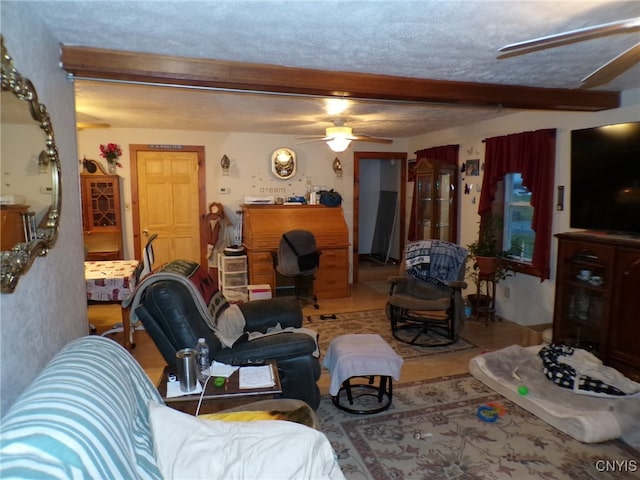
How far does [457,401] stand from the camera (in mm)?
2879

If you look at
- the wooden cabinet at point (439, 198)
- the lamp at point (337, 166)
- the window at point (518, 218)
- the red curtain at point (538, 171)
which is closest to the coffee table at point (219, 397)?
the red curtain at point (538, 171)

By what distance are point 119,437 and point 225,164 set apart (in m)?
4.68

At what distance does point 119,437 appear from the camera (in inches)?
49.8

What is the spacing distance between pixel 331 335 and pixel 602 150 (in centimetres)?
280

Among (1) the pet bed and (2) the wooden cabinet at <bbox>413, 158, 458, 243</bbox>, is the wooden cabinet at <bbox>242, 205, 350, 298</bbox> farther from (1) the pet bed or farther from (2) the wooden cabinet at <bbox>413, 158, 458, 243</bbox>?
(1) the pet bed

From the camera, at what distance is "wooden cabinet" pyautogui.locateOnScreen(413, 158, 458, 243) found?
5.25 meters

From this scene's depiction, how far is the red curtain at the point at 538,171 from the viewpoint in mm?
3963

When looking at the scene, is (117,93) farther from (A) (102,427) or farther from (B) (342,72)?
(A) (102,427)

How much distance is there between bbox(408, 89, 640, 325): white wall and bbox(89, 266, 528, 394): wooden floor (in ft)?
0.81

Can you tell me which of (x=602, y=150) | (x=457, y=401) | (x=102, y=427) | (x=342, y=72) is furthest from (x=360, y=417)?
(x=602, y=150)

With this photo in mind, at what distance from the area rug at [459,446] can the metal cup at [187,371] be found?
92 cm

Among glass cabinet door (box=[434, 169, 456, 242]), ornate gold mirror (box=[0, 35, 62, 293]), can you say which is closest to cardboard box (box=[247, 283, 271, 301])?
glass cabinet door (box=[434, 169, 456, 242])

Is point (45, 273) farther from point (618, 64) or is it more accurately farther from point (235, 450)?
point (618, 64)

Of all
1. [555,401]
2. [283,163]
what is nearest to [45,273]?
[555,401]
